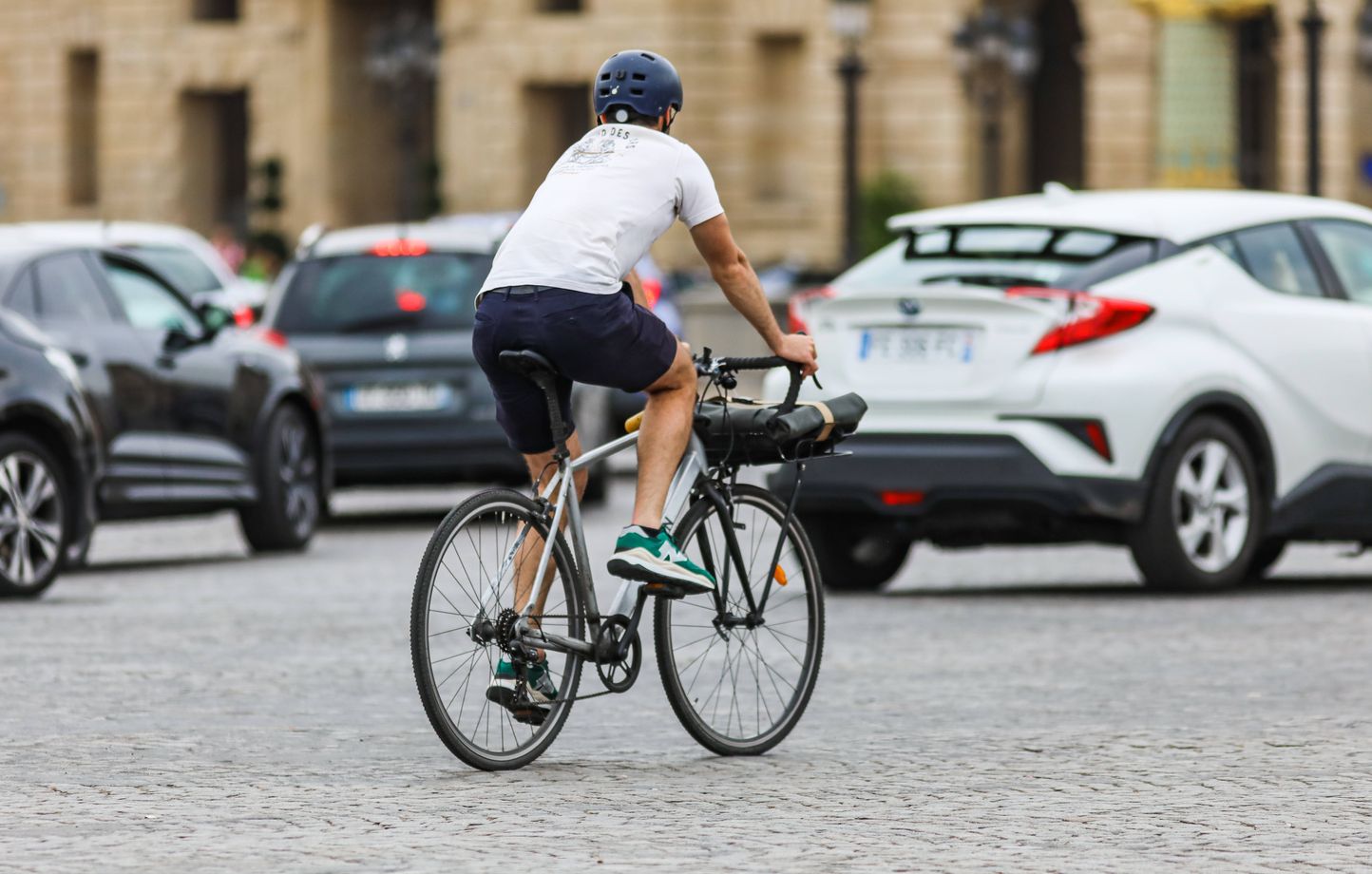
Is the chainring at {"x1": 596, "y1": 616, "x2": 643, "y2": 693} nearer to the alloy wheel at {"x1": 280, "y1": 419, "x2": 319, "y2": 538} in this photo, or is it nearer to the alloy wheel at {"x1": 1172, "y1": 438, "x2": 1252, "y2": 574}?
the alloy wheel at {"x1": 1172, "y1": 438, "x2": 1252, "y2": 574}

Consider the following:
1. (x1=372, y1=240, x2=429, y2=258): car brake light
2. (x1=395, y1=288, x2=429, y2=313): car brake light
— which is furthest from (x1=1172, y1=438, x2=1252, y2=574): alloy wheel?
(x1=372, y1=240, x2=429, y2=258): car brake light

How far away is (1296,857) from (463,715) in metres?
2.15

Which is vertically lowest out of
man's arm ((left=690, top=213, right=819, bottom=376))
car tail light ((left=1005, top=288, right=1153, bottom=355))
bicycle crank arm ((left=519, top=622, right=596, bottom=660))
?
bicycle crank arm ((left=519, top=622, right=596, bottom=660))

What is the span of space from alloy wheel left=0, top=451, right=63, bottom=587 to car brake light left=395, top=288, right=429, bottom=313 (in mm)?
5175

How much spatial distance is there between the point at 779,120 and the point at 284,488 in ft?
144

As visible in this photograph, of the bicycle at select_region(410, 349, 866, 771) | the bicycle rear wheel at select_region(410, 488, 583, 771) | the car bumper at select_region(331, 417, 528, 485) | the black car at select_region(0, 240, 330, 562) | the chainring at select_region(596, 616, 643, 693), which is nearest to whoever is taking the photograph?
the bicycle rear wheel at select_region(410, 488, 583, 771)

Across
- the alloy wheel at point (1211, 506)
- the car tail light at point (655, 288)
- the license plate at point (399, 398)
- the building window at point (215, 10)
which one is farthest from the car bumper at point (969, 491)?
the building window at point (215, 10)

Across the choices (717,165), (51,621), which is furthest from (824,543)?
(717,165)

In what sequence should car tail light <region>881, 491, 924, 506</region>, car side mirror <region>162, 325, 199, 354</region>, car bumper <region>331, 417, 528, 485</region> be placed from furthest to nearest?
1. car bumper <region>331, 417, 528, 485</region>
2. car side mirror <region>162, 325, 199, 354</region>
3. car tail light <region>881, 491, 924, 506</region>

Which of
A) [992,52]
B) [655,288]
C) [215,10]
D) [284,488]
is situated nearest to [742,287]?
[284,488]

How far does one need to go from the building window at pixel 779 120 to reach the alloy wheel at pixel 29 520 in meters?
45.3

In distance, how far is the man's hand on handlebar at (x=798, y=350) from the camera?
7922 millimetres

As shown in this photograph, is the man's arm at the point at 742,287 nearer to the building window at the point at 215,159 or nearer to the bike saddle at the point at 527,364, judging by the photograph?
the bike saddle at the point at 527,364

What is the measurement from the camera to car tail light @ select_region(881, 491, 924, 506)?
40.9 feet
